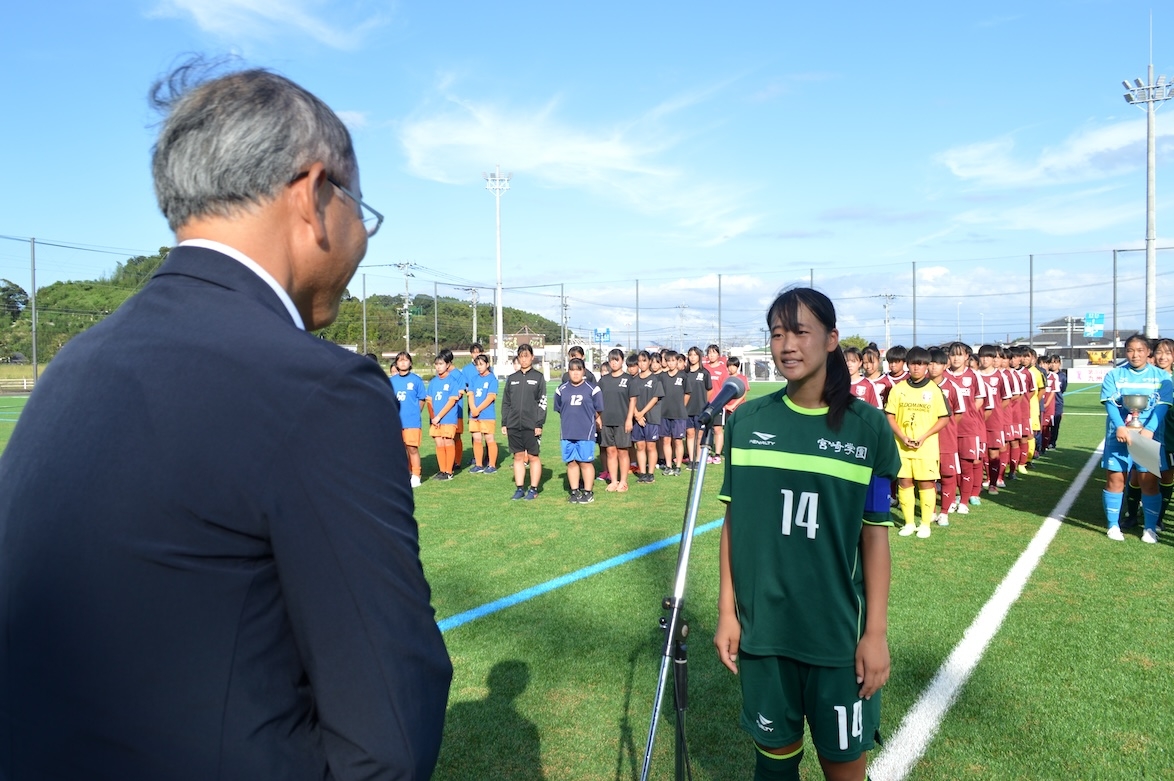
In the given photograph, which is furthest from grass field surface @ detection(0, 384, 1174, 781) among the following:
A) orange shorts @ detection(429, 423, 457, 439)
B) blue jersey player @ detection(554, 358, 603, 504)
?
orange shorts @ detection(429, 423, 457, 439)

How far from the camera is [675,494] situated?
36.8 feet

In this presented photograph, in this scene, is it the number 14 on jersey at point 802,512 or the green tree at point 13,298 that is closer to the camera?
the number 14 on jersey at point 802,512

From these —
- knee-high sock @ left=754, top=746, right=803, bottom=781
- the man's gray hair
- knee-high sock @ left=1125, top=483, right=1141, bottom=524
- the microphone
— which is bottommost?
knee-high sock @ left=1125, top=483, right=1141, bottom=524

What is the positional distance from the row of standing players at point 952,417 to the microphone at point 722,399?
4164mm

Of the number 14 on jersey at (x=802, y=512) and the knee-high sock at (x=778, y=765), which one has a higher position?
the number 14 on jersey at (x=802, y=512)

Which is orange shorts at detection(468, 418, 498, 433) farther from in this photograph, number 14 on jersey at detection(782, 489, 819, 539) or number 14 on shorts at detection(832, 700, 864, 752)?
number 14 on shorts at detection(832, 700, 864, 752)

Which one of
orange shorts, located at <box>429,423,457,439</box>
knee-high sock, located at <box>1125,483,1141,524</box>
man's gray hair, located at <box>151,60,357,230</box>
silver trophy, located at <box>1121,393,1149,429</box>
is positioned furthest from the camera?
orange shorts, located at <box>429,423,457,439</box>

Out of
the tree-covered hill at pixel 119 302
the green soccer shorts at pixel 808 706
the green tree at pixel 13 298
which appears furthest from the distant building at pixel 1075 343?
the green tree at pixel 13 298

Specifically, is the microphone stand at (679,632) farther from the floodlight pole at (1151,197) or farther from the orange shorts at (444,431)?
the floodlight pole at (1151,197)

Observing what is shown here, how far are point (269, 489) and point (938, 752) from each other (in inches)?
150

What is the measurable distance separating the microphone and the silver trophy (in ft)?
20.8

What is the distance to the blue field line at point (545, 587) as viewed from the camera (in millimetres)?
5648

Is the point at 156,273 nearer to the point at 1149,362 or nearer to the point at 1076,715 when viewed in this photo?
the point at 1076,715

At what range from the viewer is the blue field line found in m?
5.65
